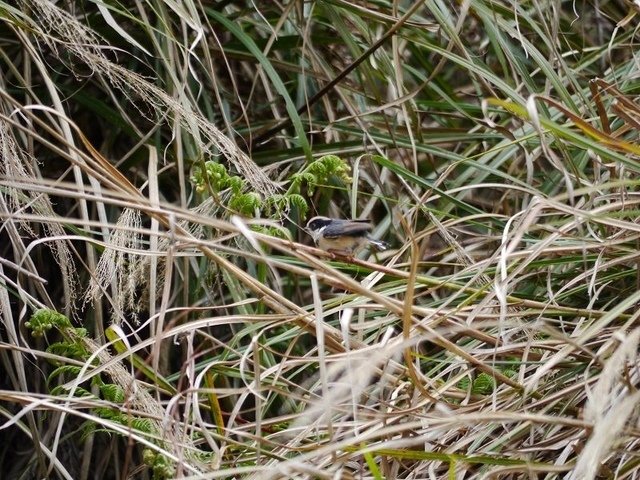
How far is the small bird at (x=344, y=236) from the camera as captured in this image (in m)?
3.01

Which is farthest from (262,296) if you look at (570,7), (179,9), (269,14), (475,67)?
(570,7)

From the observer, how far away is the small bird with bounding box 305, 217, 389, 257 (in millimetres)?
3014

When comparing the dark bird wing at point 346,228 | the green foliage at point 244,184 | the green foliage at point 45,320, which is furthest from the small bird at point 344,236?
the green foliage at point 45,320

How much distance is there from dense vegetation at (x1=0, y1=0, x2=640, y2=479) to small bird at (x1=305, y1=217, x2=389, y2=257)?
142 mm

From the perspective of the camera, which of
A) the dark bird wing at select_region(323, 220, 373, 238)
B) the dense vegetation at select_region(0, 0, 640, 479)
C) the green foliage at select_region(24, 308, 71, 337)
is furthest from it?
the dark bird wing at select_region(323, 220, 373, 238)

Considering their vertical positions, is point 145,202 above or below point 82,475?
above

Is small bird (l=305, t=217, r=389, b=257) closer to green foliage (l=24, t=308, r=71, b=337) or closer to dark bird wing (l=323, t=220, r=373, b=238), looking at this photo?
dark bird wing (l=323, t=220, r=373, b=238)

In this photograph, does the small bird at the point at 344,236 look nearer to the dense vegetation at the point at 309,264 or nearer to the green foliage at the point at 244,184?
the dense vegetation at the point at 309,264

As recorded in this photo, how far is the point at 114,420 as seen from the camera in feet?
7.32

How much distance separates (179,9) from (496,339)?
1.17m

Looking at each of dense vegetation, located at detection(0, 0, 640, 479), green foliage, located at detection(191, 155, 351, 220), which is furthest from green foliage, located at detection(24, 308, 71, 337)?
green foliage, located at detection(191, 155, 351, 220)

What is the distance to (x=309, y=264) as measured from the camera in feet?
6.55

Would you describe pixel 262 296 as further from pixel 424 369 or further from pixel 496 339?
pixel 424 369

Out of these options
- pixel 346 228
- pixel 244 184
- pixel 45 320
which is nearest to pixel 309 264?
pixel 244 184
